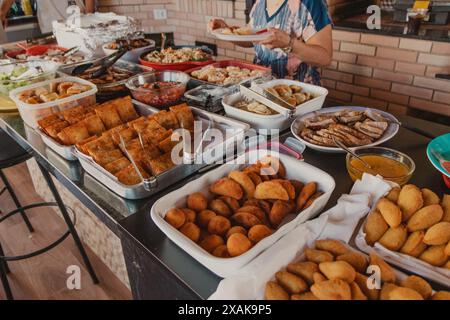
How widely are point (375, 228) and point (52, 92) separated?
1.47 m

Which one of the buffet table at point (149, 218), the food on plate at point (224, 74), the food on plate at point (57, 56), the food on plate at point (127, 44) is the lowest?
the buffet table at point (149, 218)

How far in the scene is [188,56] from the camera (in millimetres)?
2172

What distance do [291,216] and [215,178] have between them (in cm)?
24

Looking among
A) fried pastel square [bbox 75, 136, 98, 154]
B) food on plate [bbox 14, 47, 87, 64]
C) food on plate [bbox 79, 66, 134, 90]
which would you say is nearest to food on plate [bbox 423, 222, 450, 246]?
fried pastel square [bbox 75, 136, 98, 154]

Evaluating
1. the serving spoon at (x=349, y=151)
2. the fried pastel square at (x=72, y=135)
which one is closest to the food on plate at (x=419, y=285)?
the serving spoon at (x=349, y=151)

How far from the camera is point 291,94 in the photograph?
60.7 inches

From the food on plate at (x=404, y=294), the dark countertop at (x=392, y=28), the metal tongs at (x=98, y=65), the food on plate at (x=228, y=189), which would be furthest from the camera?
the dark countertop at (x=392, y=28)

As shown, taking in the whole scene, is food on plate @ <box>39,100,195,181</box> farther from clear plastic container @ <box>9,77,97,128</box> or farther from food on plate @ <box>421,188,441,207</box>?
food on plate @ <box>421,188,441,207</box>

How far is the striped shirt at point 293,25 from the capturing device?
1.99 m

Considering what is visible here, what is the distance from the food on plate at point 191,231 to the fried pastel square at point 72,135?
642 millimetres

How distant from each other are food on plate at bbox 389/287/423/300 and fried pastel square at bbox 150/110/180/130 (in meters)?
0.95

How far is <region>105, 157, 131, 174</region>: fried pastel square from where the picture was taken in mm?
1118

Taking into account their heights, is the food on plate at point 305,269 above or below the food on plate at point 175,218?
below

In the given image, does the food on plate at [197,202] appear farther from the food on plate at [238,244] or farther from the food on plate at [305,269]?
the food on plate at [305,269]
